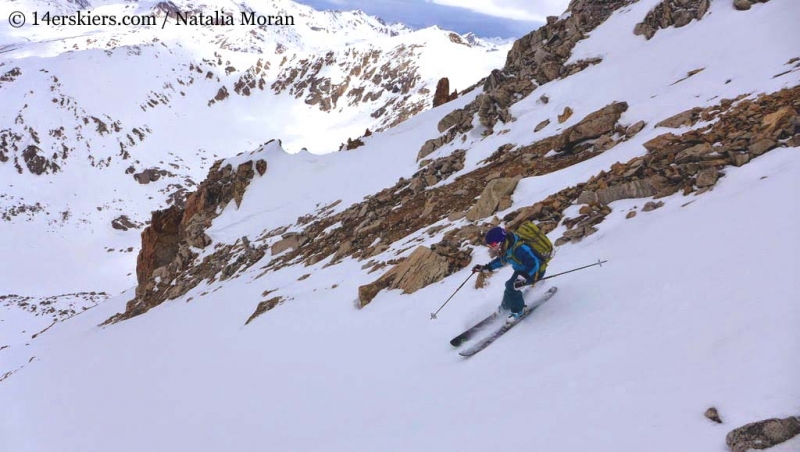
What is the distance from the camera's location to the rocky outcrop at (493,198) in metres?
13.2

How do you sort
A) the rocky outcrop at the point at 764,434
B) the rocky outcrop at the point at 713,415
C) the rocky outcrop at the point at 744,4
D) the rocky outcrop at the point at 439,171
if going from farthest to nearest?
the rocky outcrop at the point at 439,171 → the rocky outcrop at the point at 744,4 → the rocky outcrop at the point at 713,415 → the rocky outcrop at the point at 764,434

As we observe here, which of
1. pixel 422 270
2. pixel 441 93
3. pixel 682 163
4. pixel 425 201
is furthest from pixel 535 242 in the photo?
pixel 441 93

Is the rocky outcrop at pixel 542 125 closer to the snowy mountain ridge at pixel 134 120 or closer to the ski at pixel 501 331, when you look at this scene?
the ski at pixel 501 331

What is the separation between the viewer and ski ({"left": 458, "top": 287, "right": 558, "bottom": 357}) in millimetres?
6781

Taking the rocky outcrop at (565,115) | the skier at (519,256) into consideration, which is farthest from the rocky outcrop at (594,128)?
the skier at (519,256)

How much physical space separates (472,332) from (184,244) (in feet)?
118

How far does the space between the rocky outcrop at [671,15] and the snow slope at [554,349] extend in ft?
3.04

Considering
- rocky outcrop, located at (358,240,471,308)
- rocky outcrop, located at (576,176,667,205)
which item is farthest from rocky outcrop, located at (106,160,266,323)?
rocky outcrop, located at (576,176,667,205)

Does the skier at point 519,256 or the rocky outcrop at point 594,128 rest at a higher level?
the rocky outcrop at point 594,128

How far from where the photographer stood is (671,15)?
880 inches

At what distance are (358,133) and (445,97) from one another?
299 feet

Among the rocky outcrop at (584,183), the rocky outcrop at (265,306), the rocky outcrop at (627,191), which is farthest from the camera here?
the rocky outcrop at (265,306)

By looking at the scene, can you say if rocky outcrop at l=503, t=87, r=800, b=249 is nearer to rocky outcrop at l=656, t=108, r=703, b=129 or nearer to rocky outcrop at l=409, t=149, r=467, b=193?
rocky outcrop at l=656, t=108, r=703, b=129

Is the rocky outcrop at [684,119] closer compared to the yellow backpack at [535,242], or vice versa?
the yellow backpack at [535,242]
